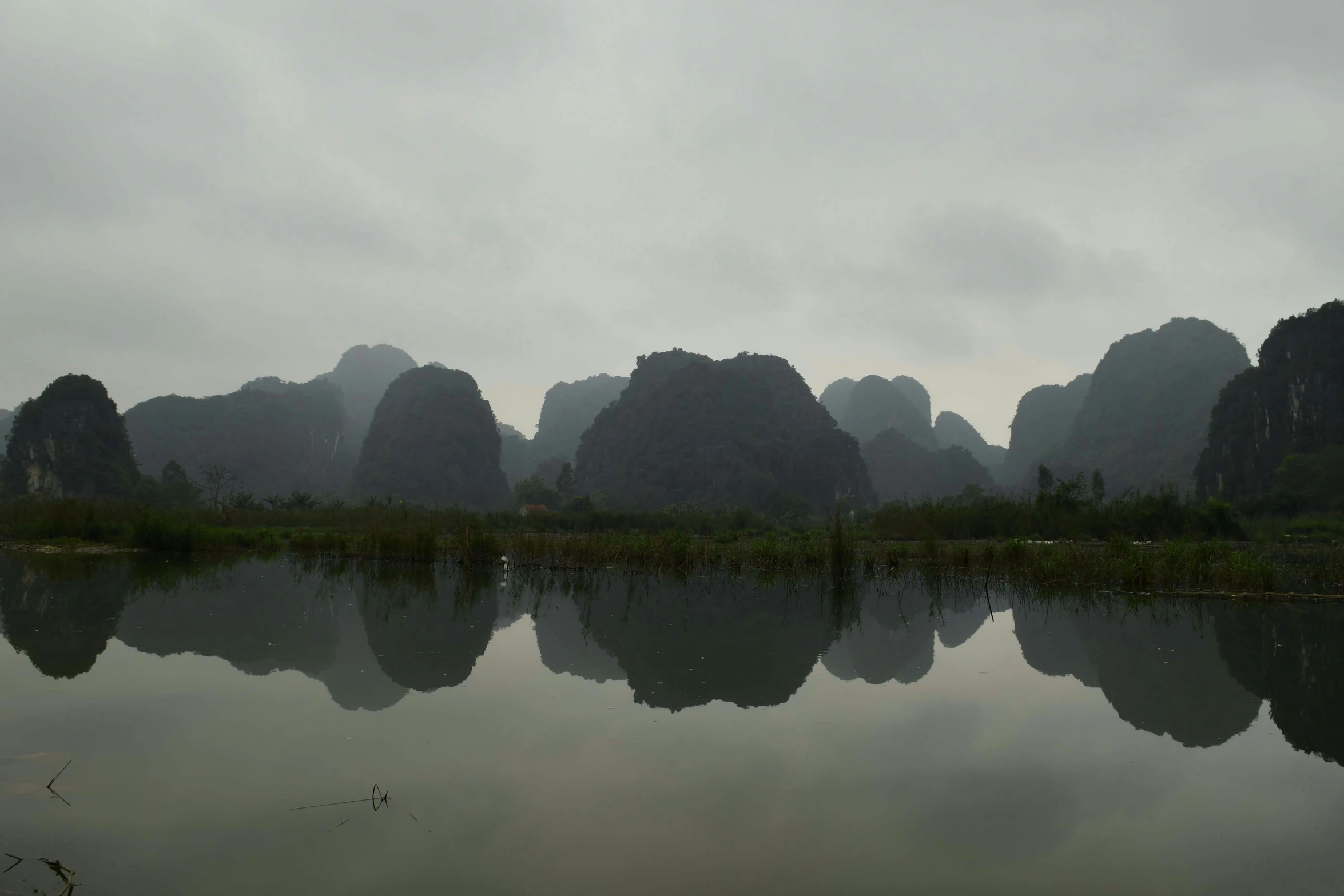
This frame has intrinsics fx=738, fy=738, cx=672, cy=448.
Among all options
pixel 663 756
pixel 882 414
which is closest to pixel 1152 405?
pixel 882 414

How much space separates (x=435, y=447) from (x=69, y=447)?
42732mm

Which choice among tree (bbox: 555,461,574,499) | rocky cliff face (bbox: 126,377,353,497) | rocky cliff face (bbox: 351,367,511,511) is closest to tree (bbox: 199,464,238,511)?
rocky cliff face (bbox: 126,377,353,497)

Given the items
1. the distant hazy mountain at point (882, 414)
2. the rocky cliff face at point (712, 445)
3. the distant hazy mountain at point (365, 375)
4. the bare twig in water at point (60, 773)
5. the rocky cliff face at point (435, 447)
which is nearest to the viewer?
the bare twig in water at point (60, 773)

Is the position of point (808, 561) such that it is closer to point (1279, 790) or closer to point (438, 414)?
point (1279, 790)

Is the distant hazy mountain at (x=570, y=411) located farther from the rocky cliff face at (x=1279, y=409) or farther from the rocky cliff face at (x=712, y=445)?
the rocky cliff face at (x=1279, y=409)

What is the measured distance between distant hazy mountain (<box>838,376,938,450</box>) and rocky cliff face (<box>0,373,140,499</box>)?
134392 millimetres

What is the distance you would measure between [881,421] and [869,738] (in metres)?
170

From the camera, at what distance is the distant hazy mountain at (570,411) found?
14938 centimetres

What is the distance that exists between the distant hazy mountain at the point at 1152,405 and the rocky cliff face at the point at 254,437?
362ft

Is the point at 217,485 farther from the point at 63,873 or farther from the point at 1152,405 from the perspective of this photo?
the point at 1152,405

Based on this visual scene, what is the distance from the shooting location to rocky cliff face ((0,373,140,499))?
58.3 metres

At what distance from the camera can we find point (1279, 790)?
149 inches

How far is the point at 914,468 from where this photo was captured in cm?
12319

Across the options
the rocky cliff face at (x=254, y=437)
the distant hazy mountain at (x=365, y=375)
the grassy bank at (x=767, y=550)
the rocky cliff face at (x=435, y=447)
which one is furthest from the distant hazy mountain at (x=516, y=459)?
the grassy bank at (x=767, y=550)
